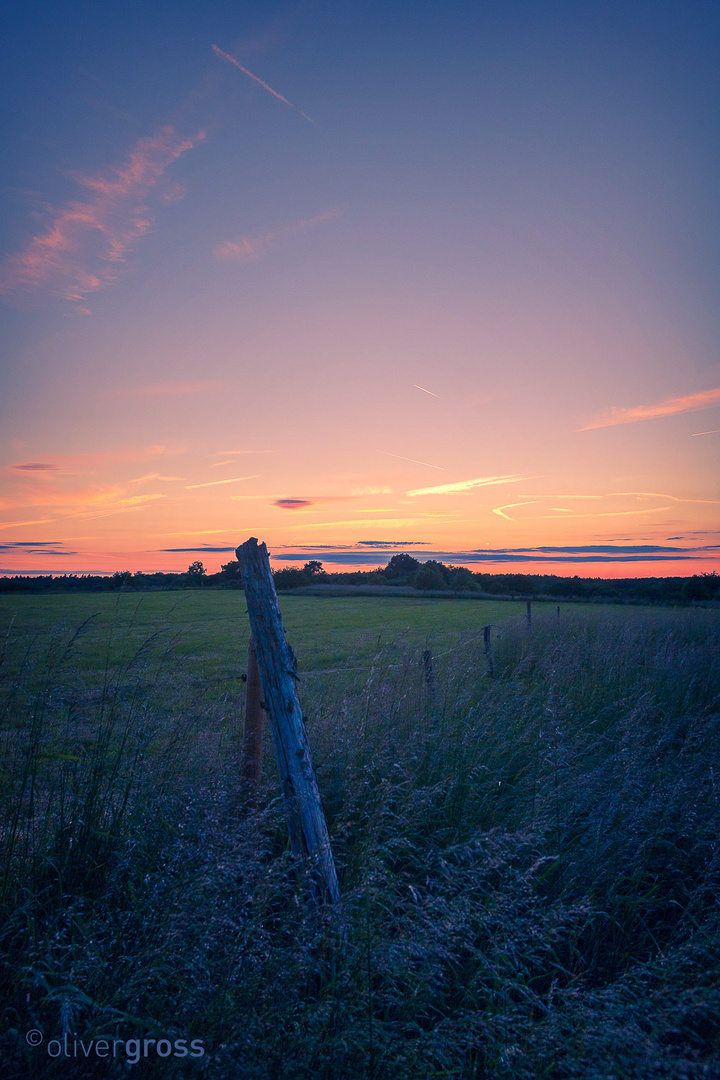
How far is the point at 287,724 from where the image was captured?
3.54 meters

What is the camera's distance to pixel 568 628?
15289 millimetres

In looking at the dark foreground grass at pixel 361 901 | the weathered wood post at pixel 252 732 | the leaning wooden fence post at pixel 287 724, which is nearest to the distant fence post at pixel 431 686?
the dark foreground grass at pixel 361 901

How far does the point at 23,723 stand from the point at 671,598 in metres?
38.3

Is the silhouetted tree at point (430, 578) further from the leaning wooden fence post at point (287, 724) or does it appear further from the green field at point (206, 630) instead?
A: the leaning wooden fence post at point (287, 724)

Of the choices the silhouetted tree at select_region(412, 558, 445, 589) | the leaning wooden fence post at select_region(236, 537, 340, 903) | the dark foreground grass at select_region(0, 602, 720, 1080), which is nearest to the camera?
the dark foreground grass at select_region(0, 602, 720, 1080)

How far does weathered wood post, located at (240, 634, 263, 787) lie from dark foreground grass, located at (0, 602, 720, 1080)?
0.13 metres

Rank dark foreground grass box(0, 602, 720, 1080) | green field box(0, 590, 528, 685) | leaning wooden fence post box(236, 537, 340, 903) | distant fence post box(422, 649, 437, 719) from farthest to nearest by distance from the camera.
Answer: distant fence post box(422, 649, 437, 719), green field box(0, 590, 528, 685), leaning wooden fence post box(236, 537, 340, 903), dark foreground grass box(0, 602, 720, 1080)

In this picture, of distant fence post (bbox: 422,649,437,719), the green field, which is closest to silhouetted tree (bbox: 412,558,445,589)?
the green field

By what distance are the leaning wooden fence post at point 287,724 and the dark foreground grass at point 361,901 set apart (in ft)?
0.77

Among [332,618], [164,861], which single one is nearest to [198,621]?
[332,618]

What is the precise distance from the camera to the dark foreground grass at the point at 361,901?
2.17 meters

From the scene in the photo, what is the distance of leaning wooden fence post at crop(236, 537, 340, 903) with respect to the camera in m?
3.21

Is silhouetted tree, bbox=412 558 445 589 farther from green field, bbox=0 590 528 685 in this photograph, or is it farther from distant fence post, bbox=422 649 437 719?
distant fence post, bbox=422 649 437 719

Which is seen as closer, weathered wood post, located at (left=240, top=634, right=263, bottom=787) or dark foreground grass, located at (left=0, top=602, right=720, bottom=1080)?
dark foreground grass, located at (left=0, top=602, right=720, bottom=1080)
